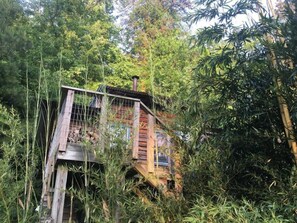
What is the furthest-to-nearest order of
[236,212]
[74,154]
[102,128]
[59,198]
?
[74,154]
[59,198]
[102,128]
[236,212]

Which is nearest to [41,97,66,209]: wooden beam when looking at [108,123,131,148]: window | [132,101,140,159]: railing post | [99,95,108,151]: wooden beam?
[99,95,108,151]: wooden beam

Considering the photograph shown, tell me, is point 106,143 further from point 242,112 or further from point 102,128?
point 242,112

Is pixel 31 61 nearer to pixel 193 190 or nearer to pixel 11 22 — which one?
pixel 11 22

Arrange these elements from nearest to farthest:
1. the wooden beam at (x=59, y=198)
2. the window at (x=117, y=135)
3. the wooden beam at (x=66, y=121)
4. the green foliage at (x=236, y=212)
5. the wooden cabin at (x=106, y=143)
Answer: the green foliage at (x=236, y=212) < the window at (x=117, y=135) < the wooden cabin at (x=106, y=143) < the wooden beam at (x=59, y=198) < the wooden beam at (x=66, y=121)

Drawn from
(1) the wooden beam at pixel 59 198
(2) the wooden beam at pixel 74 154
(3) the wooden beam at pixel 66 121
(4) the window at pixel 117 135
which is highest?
(3) the wooden beam at pixel 66 121

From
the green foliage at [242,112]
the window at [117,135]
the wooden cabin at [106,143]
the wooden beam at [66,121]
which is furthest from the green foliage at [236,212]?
the wooden beam at [66,121]

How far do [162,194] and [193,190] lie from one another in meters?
0.35

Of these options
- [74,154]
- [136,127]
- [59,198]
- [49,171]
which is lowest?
[59,198]

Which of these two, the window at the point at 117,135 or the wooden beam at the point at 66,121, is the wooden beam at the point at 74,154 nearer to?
the wooden beam at the point at 66,121

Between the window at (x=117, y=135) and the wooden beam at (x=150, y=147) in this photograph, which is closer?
the window at (x=117, y=135)

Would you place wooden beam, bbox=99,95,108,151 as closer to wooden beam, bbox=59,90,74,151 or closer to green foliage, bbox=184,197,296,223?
wooden beam, bbox=59,90,74,151

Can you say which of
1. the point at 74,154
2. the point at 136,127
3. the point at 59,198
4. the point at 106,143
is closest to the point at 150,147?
the point at 136,127

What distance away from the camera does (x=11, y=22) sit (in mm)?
8906

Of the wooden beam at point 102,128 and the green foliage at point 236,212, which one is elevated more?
the wooden beam at point 102,128
